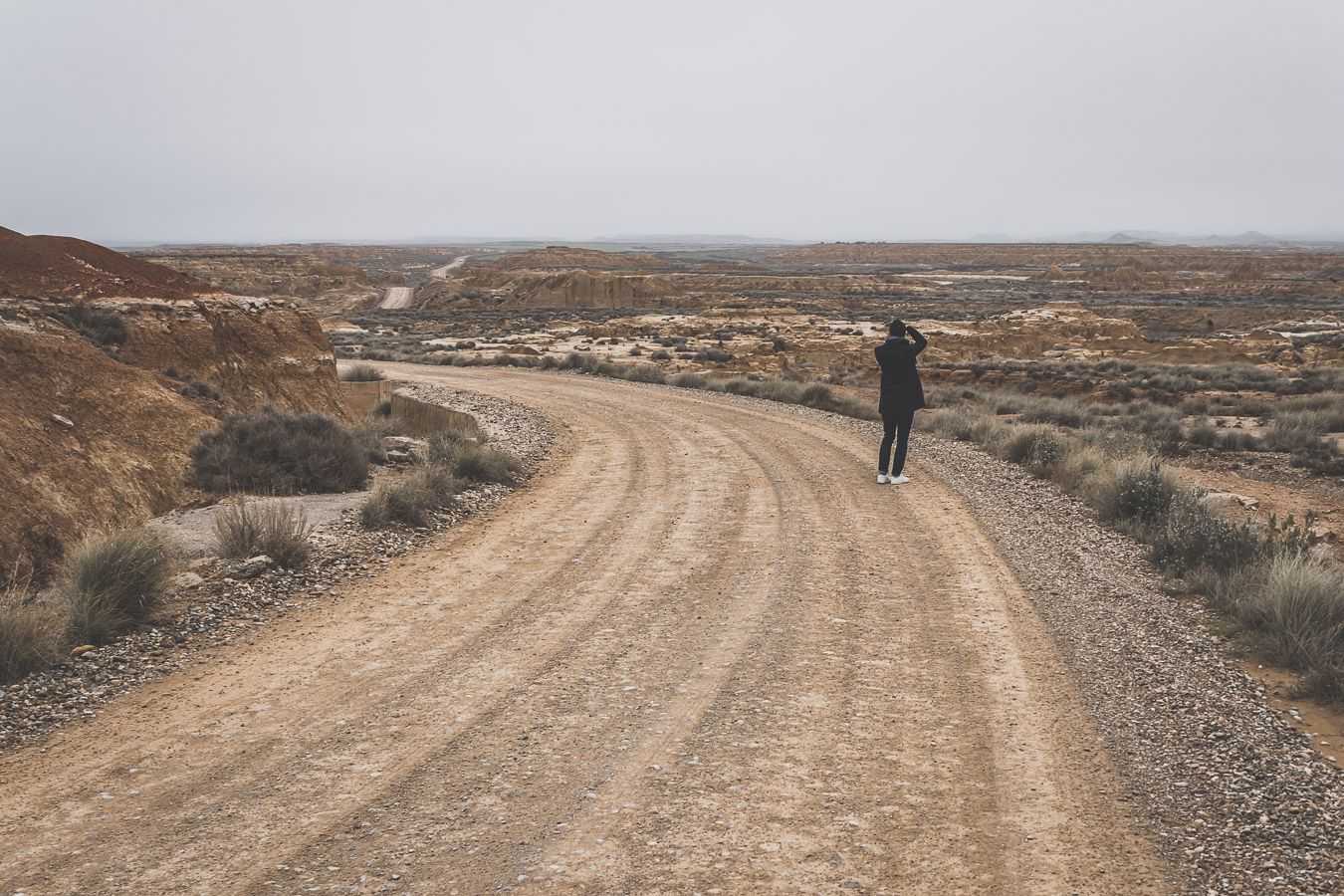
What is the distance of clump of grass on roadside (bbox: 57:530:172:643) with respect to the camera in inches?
252

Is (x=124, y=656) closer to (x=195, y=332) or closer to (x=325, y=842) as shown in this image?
(x=325, y=842)

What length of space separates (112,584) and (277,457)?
16.8ft

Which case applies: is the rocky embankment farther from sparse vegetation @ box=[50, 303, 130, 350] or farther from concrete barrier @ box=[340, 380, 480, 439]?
concrete barrier @ box=[340, 380, 480, 439]

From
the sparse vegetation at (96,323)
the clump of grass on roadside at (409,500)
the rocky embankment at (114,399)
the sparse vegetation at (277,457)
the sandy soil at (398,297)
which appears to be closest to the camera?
the rocky embankment at (114,399)

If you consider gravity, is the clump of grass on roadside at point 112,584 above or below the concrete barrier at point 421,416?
above

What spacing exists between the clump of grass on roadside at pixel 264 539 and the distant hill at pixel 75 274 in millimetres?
6636

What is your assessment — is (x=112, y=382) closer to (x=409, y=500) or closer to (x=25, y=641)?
(x=409, y=500)

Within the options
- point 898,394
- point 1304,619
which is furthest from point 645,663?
point 898,394

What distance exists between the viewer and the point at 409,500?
10016mm

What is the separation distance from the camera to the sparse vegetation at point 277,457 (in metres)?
11.2

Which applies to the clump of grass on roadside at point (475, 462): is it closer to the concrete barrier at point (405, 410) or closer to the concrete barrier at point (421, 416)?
the concrete barrier at point (405, 410)

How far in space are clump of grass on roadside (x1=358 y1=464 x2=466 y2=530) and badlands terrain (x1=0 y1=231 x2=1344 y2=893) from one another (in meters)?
0.07

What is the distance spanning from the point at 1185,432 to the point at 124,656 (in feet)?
71.3

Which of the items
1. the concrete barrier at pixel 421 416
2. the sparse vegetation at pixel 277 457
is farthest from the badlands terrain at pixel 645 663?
the concrete barrier at pixel 421 416
